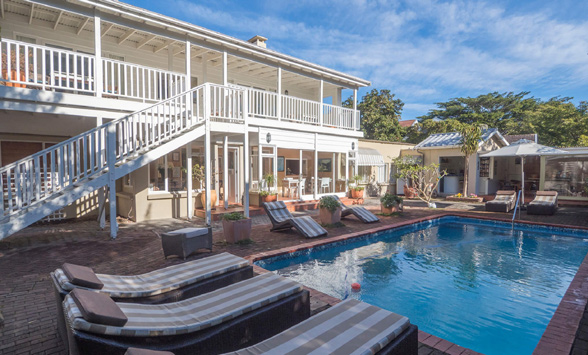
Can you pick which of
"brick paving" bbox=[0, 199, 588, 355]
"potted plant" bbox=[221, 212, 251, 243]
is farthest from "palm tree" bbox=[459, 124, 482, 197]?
"potted plant" bbox=[221, 212, 251, 243]

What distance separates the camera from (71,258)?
6.02m

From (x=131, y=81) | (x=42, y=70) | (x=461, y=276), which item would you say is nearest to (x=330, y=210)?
(x=461, y=276)

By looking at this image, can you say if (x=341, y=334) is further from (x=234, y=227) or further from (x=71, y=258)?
(x=71, y=258)

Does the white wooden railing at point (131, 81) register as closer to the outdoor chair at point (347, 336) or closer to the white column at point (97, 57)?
the white column at point (97, 57)

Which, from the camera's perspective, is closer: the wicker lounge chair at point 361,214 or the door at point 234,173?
the wicker lounge chair at point 361,214

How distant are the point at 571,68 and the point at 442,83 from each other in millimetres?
14080

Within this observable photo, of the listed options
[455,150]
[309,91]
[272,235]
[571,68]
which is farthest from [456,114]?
[272,235]

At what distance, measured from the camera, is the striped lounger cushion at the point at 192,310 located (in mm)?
2352

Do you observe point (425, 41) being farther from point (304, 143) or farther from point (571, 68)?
point (571, 68)

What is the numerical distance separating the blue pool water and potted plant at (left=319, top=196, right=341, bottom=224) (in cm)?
133

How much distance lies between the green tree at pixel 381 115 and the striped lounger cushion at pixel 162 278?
29.0 meters

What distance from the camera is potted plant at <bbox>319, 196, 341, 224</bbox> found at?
966 centimetres

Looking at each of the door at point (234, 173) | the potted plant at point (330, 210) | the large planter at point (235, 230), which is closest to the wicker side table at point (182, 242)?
the large planter at point (235, 230)

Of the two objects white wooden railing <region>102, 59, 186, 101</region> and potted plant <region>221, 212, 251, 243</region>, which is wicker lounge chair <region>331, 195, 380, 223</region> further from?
white wooden railing <region>102, 59, 186, 101</region>
